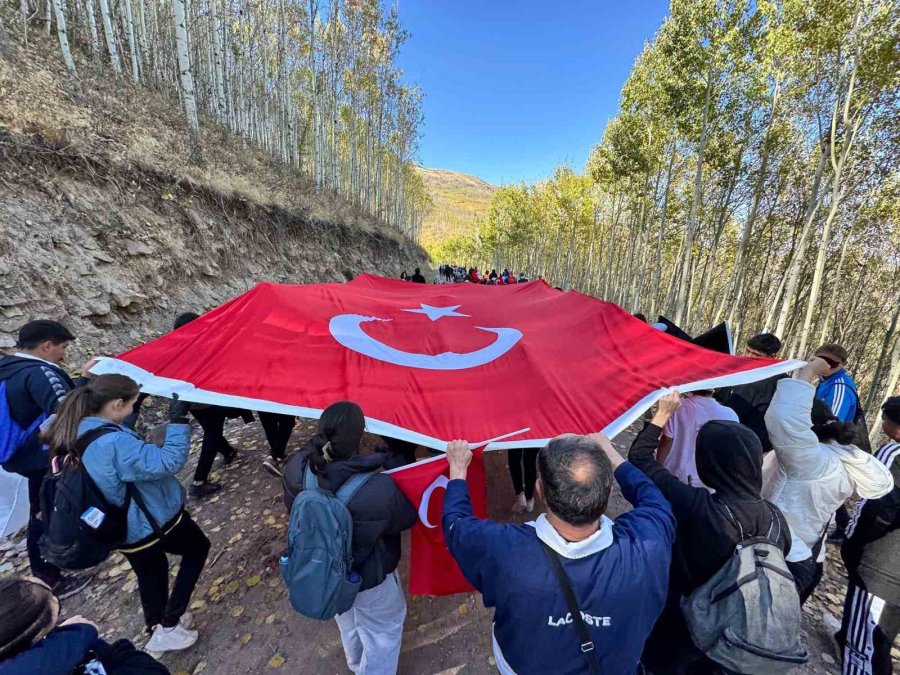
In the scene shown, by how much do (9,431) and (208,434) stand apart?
1647 mm

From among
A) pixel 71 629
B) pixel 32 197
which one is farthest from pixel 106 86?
pixel 71 629

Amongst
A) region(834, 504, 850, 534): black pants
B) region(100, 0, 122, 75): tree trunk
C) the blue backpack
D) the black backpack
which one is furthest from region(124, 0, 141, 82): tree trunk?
region(834, 504, 850, 534): black pants

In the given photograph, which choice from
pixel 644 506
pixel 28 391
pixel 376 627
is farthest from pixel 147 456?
pixel 644 506

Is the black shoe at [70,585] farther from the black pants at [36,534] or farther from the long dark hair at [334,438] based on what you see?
the long dark hair at [334,438]

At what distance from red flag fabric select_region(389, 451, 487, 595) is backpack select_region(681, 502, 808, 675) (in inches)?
51.3

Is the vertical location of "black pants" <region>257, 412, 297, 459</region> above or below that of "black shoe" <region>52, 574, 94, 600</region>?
above

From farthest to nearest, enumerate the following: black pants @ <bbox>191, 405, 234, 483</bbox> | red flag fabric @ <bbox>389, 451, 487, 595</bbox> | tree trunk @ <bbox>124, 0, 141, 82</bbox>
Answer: tree trunk @ <bbox>124, 0, 141, 82</bbox>
black pants @ <bbox>191, 405, 234, 483</bbox>
red flag fabric @ <bbox>389, 451, 487, 595</bbox>

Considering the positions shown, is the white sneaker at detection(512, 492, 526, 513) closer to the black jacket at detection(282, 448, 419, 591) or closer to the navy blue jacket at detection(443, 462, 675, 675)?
the black jacket at detection(282, 448, 419, 591)

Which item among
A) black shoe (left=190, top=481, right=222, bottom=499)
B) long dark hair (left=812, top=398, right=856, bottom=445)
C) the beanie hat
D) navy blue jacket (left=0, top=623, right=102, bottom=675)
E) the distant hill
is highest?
the distant hill

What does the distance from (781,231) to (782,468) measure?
19.9 m

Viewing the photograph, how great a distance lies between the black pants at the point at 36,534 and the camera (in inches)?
118

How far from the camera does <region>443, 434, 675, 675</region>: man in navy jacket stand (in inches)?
52.6

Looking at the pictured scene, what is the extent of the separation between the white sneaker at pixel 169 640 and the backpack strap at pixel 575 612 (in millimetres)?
3010

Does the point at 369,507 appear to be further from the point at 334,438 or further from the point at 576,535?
the point at 576,535
